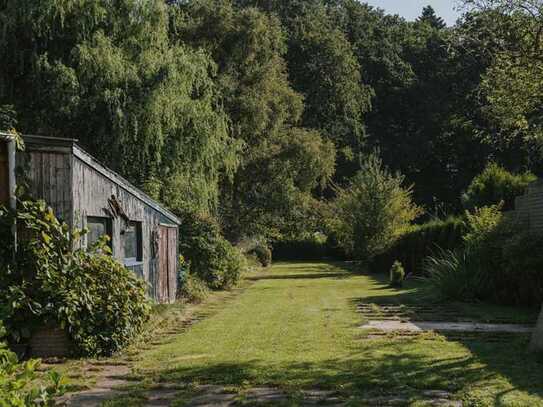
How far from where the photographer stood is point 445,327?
11578mm

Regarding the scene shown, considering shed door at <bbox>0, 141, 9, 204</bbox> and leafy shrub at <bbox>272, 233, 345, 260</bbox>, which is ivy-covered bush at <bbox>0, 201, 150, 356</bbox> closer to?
shed door at <bbox>0, 141, 9, 204</bbox>

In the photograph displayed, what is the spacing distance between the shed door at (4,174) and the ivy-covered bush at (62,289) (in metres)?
0.26

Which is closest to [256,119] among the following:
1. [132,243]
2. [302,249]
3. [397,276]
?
[397,276]

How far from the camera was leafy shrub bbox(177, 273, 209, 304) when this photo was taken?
699 inches

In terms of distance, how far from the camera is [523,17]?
1209 cm

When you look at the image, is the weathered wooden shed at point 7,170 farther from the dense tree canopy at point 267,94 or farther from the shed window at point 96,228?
the shed window at point 96,228

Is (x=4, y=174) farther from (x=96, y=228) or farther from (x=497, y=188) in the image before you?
(x=497, y=188)

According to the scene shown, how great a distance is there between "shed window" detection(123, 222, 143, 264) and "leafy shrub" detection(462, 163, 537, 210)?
1256 centimetres

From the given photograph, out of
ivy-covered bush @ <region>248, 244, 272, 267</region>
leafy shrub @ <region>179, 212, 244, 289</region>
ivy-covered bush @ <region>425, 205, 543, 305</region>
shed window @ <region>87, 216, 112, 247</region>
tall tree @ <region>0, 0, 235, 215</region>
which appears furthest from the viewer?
ivy-covered bush @ <region>248, 244, 272, 267</region>

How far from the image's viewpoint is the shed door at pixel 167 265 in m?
15.8

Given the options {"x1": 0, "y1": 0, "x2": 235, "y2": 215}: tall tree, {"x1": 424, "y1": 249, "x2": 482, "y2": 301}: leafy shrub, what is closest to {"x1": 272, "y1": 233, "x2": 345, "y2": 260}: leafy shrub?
{"x1": 0, "y1": 0, "x2": 235, "y2": 215}: tall tree

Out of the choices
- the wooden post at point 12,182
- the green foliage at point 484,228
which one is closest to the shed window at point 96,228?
the wooden post at point 12,182

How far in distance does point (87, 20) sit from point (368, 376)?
42.6ft

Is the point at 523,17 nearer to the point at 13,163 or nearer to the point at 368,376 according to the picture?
the point at 368,376
